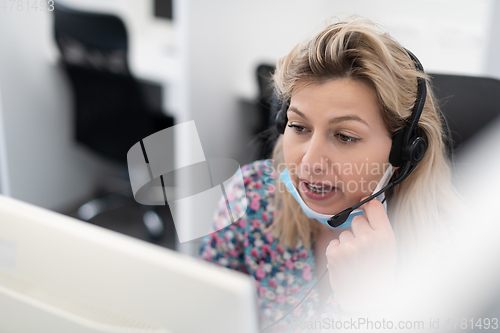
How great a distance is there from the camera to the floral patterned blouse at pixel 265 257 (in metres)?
0.92

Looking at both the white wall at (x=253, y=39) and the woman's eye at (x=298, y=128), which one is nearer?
the woman's eye at (x=298, y=128)

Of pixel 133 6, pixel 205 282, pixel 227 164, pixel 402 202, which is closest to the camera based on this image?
pixel 205 282

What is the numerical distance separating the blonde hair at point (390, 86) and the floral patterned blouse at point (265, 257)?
8 cm

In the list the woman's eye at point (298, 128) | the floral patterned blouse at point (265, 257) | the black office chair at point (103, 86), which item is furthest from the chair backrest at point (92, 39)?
the woman's eye at point (298, 128)

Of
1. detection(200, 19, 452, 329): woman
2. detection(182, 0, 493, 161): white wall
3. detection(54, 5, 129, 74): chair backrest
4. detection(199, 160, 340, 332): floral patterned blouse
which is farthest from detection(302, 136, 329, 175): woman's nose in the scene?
detection(54, 5, 129, 74): chair backrest

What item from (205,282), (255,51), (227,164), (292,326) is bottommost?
(292,326)

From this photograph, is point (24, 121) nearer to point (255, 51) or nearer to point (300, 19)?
point (255, 51)

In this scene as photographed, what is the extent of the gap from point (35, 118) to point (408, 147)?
1677 mm

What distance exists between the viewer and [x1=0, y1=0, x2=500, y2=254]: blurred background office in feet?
5.47

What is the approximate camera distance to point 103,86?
1849 mm

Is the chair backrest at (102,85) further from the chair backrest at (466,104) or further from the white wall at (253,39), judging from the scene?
the chair backrest at (466,104)

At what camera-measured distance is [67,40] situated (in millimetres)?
1816

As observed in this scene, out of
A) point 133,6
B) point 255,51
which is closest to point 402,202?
point 255,51

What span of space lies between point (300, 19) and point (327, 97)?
146 centimetres
